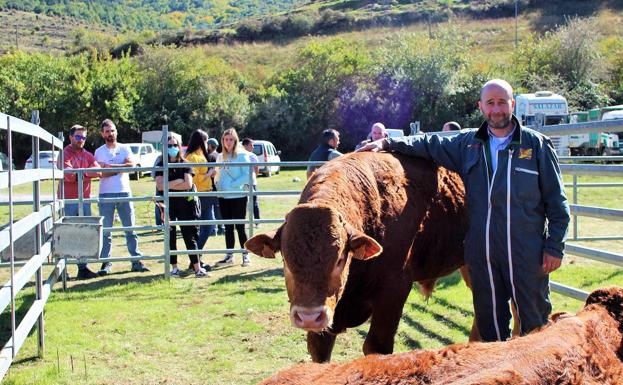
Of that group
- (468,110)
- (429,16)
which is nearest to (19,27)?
(429,16)

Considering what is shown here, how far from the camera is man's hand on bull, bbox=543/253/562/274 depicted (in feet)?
12.5

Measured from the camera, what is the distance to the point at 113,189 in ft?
32.5

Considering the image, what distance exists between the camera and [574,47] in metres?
48.2

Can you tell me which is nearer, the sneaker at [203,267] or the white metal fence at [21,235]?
the white metal fence at [21,235]

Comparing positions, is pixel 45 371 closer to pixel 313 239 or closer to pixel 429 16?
pixel 313 239

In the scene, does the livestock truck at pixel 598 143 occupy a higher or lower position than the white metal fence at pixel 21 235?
higher

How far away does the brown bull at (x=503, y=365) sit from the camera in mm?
1899

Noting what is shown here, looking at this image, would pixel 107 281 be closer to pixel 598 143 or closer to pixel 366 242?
pixel 366 242

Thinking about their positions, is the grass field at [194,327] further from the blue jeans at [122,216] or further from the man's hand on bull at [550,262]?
the man's hand on bull at [550,262]

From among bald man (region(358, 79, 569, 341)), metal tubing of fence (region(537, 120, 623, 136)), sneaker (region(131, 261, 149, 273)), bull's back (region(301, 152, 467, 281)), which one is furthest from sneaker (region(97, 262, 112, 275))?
bald man (region(358, 79, 569, 341))

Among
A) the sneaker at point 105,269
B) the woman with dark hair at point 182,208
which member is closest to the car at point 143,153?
the sneaker at point 105,269

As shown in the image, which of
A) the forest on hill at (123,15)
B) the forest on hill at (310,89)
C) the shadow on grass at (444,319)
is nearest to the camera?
the shadow on grass at (444,319)

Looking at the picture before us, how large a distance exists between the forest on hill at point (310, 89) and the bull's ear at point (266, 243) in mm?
37148

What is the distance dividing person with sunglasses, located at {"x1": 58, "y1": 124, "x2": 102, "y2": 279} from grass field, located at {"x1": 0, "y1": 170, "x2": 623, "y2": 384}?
1.03 metres
